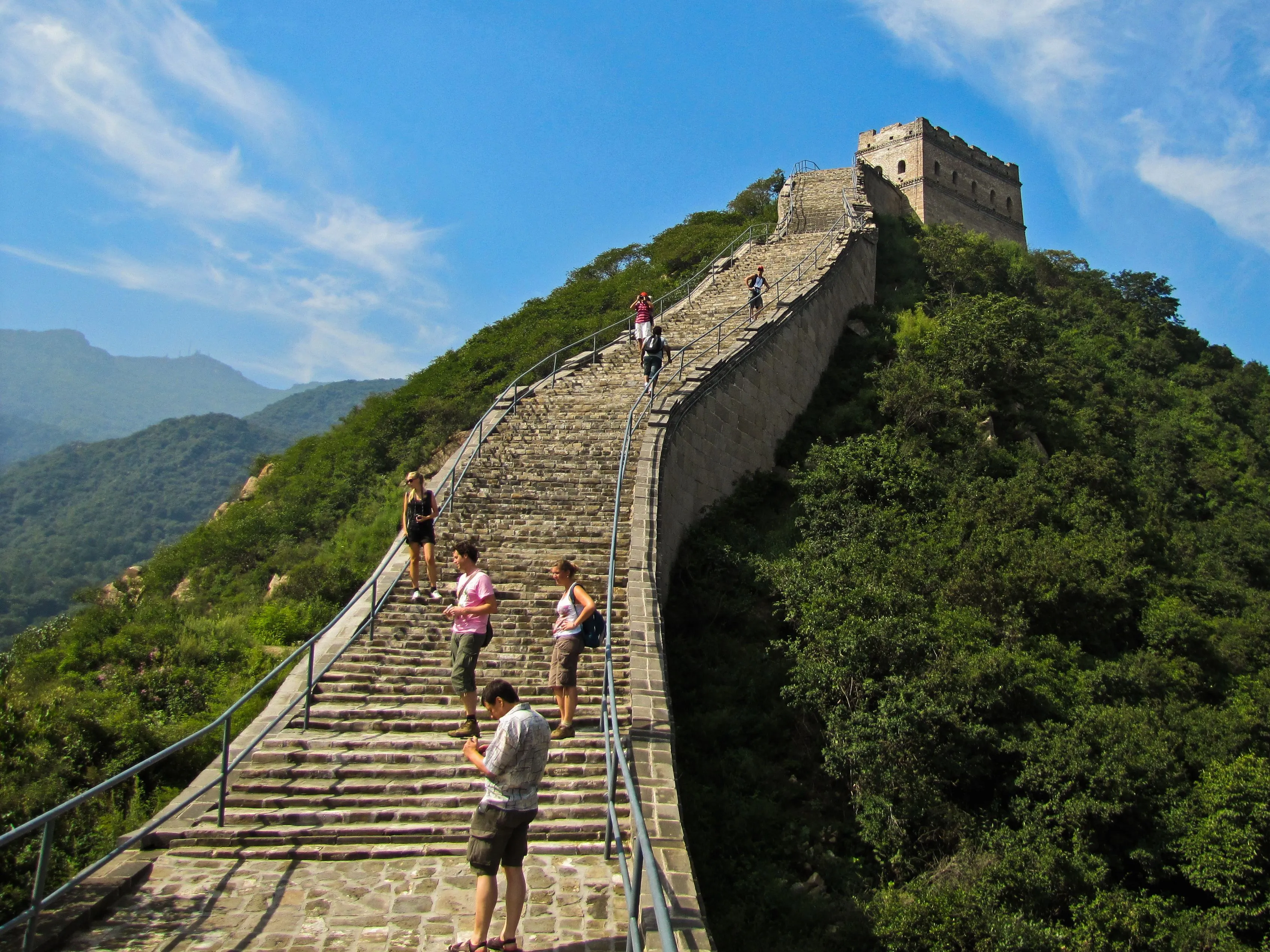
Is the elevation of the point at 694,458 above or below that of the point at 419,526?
above

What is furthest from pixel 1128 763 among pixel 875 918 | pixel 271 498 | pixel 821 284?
pixel 271 498

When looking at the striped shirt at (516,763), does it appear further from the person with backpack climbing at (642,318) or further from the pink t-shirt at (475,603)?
the person with backpack climbing at (642,318)

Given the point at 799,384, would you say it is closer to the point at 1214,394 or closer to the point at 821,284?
the point at 821,284

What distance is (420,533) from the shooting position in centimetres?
978

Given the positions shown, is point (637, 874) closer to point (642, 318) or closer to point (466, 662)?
point (466, 662)

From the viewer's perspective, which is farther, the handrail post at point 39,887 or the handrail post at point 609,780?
the handrail post at point 609,780

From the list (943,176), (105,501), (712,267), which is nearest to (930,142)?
(943,176)

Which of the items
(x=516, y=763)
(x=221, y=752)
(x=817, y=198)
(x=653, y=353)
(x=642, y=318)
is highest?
(x=817, y=198)

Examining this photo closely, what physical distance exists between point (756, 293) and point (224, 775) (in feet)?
53.6

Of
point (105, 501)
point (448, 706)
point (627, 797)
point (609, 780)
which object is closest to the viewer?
point (609, 780)

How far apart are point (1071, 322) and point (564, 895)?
3350cm

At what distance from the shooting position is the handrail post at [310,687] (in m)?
7.97

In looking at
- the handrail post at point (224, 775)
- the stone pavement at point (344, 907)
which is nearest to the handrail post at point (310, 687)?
the handrail post at point (224, 775)

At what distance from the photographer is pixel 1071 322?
33844 millimetres
